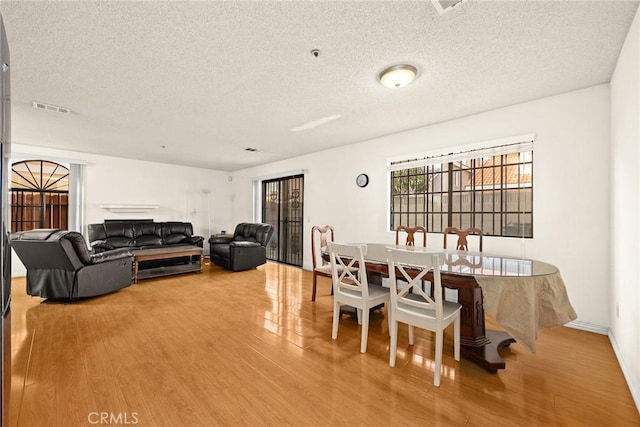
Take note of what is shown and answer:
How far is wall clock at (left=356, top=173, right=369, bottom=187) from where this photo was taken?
4.67m

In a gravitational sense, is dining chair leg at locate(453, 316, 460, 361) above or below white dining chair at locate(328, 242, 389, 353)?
below

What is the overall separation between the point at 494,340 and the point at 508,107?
2.59m

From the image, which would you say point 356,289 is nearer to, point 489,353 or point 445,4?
point 489,353

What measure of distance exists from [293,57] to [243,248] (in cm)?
404

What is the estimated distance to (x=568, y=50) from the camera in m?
2.14

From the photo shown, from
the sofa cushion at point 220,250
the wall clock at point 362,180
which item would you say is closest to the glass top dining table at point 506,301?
the wall clock at point 362,180

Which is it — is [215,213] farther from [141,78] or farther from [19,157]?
[141,78]

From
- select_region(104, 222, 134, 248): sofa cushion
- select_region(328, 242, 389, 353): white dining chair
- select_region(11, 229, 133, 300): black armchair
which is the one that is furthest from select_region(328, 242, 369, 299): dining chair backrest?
select_region(104, 222, 134, 248): sofa cushion

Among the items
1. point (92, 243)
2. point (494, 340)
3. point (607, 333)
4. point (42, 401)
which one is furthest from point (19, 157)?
point (607, 333)

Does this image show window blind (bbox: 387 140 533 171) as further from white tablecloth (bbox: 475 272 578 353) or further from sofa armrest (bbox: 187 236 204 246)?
sofa armrest (bbox: 187 236 204 246)

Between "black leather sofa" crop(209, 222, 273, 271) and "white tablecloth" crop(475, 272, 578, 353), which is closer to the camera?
"white tablecloth" crop(475, 272, 578, 353)

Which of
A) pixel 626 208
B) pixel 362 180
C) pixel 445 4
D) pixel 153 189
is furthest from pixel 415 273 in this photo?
pixel 153 189

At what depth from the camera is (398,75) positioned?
240 centimetres

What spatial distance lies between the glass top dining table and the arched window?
23.5 feet
